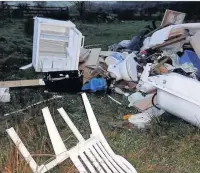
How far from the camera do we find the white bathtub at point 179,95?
18.2ft

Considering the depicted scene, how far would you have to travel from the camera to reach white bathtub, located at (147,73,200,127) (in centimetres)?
555

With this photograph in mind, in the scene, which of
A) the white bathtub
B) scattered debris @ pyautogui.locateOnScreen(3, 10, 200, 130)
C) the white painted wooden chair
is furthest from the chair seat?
the white bathtub

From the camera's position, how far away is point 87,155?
4.98 m

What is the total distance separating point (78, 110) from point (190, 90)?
5.80 feet

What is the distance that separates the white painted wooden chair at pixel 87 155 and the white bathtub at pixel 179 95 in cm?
113

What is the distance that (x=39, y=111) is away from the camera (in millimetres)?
6086

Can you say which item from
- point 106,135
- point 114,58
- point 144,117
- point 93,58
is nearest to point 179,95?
point 144,117

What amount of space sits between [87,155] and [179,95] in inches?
62.1

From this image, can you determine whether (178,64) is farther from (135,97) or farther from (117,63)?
(117,63)

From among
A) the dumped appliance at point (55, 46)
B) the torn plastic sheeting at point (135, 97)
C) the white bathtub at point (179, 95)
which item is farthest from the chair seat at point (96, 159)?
the dumped appliance at point (55, 46)

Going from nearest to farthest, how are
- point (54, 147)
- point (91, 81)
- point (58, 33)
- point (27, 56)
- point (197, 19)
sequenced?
point (54, 147) → point (91, 81) → point (58, 33) → point (27, 56) → point (197, 19)

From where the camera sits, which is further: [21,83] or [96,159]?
[21,83]

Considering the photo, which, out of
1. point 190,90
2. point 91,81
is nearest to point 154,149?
point 190,90

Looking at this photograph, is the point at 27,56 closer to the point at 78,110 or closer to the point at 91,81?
the point at 91,81
